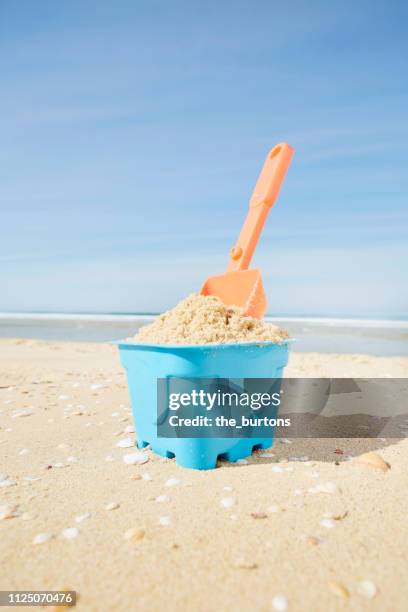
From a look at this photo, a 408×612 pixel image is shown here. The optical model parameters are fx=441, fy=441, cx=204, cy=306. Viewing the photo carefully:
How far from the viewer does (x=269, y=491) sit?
2.00m

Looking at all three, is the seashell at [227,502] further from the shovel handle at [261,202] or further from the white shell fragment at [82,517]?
the shovel handle at [261,202]

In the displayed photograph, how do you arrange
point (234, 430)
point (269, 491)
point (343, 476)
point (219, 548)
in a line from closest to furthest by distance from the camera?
point (219, 548) < point (269, 491) < point (343, 476) < point (234, 430)

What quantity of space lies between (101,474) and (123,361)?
640 mm

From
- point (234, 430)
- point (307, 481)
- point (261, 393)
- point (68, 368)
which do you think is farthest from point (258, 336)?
point (68, 368)

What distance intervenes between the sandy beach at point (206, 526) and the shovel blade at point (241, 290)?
2.82 feet

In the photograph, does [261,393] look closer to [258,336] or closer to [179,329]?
[258,336]

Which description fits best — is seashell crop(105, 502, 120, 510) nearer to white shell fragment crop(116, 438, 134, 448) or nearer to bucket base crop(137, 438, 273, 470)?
bucket base crop(137, 438, 273, 470)

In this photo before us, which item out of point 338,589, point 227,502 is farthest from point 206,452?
point 338,589

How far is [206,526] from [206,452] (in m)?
0.58

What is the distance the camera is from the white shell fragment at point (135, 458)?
94.0 inches

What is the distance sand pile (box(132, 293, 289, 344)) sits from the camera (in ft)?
7.48

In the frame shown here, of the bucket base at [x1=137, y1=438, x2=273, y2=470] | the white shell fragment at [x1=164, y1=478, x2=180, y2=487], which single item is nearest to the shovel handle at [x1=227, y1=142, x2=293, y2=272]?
the bucket base at [x1=137, y1=438, x2=273, y2=470]

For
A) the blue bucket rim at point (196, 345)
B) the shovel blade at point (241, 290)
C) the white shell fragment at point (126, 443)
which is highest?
the shovel blade at point (241, 290)

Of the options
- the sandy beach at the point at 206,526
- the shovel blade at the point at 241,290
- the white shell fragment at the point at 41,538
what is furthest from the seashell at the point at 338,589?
the shovel blade at the point at 241,290
